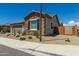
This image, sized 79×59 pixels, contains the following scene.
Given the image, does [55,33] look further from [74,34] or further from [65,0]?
[65,0]

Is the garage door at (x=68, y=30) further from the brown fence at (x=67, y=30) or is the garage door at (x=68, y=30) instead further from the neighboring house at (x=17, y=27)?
the neighboring house at (x=17, y=27)

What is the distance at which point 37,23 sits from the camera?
92.0 ft

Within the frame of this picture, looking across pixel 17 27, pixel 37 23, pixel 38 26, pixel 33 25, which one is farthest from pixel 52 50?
pixel 17 27

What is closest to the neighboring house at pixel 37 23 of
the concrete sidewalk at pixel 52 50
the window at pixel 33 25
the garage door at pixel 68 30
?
the window at pixel 33 25

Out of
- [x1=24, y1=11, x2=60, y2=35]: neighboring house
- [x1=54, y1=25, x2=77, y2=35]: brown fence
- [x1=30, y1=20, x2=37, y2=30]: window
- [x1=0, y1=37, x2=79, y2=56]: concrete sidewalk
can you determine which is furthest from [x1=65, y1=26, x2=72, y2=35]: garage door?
[x1=0, y1=37, x2=79, y2=56]: concrete sidewalk

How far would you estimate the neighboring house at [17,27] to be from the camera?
28281mm

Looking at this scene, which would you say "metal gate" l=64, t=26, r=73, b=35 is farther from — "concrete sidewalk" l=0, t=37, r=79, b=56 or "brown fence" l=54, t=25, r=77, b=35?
"concrete sidewalk" l=0, t=37, r=79, b=56

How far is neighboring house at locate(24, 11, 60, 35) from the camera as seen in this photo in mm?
27922

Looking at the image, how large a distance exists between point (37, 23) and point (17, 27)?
133 inches

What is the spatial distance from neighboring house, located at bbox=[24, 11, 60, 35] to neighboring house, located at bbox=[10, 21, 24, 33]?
2.11 feet

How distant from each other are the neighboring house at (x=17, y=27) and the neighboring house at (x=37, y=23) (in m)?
→ 0.64

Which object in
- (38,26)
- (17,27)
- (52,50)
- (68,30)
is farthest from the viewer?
(17,27)

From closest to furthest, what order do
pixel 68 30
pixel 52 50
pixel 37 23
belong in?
pixel 52 50, pixel 37 23, pixel 68 30

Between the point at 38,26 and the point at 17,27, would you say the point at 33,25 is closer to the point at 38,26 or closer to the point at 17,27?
the point at 38,26
